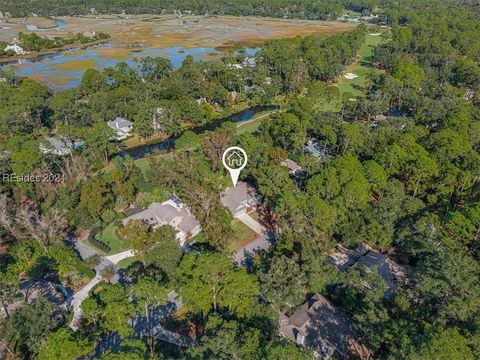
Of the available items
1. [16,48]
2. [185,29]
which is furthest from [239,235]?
[185,29]

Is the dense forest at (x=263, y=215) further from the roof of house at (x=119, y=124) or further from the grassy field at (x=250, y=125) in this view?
the grassy field at (x=250, y=125)

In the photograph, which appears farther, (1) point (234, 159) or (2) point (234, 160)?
(1) point (234, 159)

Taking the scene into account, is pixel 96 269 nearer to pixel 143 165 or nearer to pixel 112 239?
pixel 112 239

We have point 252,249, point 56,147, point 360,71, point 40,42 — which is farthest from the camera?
point 40,42

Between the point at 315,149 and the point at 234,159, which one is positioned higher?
the point at 234,159

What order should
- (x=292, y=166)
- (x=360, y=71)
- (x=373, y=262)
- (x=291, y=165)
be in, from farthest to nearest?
(x=360, y=71) → (x=291, y=165) → (x=292, y=166) → (x=373, y=262)

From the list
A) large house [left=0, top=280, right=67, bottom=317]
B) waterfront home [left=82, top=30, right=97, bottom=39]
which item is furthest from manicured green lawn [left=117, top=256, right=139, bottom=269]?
waterfront home [left=82, top=30, right=97, bottom=39]

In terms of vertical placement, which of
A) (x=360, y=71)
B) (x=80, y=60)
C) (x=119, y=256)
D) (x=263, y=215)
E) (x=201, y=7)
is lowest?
(x=360, y=71)

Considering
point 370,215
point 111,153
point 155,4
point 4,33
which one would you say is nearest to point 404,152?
point 370,215
